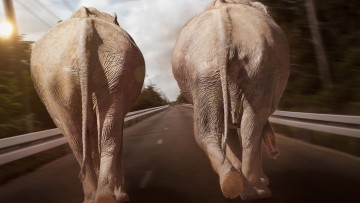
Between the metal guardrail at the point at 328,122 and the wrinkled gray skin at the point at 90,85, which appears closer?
the wrinkled gray skin at the point at 90,85

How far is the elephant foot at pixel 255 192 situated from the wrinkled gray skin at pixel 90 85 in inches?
56.5

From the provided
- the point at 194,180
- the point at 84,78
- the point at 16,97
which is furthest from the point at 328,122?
the point at 16,97

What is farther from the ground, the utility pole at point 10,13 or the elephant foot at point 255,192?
the utility pole at point 10,13

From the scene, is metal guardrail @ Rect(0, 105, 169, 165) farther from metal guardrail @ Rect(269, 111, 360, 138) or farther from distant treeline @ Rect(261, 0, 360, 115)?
distant treeline @ Rect(261, 0, 360, 115)

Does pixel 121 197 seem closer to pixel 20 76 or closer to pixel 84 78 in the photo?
pixel 84 78

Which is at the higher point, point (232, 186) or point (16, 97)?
point (232, 186)

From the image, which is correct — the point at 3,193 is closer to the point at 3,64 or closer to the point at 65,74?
the point at 65,74

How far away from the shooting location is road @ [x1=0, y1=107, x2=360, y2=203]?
583cm

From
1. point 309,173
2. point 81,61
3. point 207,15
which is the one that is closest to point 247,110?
point 207,15

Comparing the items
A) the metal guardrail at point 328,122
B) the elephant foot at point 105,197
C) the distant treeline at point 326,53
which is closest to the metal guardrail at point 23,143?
the elephant foot at point 105,197

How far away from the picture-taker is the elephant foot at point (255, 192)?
16.7ft

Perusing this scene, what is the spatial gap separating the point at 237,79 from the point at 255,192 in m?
1.27

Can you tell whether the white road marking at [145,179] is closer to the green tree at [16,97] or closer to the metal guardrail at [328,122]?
the metal guardrail at [328,122]

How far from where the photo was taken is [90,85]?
5152mm
